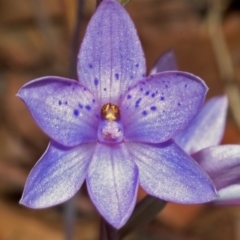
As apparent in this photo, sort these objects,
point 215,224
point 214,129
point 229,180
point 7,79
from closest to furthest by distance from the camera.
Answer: point 229,180 → point 214,129 → point 215,224 → point 7,79

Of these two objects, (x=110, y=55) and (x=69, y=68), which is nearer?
(x=110, y=55)

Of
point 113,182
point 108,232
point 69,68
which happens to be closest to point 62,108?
point 113,182

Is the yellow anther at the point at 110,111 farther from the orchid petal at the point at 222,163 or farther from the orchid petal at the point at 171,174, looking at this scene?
the orchid petal at the point at 222,163

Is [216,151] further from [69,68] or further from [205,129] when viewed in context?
[69,68]

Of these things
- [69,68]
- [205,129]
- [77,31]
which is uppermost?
[77,31]

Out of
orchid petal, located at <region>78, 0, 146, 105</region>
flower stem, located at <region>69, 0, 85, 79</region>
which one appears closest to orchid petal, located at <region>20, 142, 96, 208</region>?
orchid petal, located at <region>78, 0, 146, 105</region>

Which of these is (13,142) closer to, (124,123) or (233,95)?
(233,95)

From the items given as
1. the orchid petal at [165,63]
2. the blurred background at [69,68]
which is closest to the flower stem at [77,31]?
the orchid petal at [165,63]

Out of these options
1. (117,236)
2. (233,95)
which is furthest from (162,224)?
(117,236)
